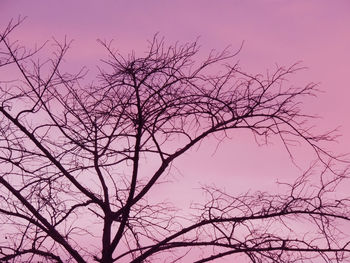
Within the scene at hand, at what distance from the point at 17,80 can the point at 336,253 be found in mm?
4300

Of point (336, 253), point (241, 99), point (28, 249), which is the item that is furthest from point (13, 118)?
point (336, 253)

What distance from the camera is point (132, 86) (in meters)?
8.34

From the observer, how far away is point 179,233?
335 inches

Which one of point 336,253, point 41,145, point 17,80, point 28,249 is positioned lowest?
point 336,253

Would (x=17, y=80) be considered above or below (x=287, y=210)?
above

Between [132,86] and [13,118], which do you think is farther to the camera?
[13,118]

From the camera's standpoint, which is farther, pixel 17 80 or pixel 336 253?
pixel 17 80

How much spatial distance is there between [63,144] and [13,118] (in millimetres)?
667

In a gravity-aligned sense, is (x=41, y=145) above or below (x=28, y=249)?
above

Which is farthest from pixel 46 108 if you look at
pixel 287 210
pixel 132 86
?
pixel 287 210

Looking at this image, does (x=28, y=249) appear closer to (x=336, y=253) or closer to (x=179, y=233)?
(x=179, y=233)

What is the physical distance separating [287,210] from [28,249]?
300 cm

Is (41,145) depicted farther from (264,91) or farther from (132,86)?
(264,91)

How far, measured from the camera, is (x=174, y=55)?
27.4ft
